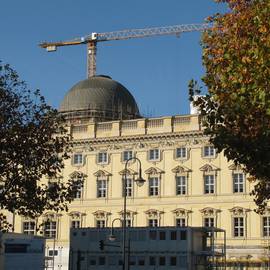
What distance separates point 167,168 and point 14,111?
2055 inches

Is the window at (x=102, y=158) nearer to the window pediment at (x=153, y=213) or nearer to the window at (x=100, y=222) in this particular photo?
the window at (x=100, y=222)

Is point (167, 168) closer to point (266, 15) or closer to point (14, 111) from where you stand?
point (14, 111)

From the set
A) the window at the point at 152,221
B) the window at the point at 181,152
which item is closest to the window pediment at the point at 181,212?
the window at the point at 152,221

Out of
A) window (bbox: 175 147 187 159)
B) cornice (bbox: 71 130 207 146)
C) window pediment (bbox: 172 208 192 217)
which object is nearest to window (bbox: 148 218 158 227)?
window pediment (bbox: 172 208 192 217)

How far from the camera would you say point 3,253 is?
208ft

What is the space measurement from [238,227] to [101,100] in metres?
30.7

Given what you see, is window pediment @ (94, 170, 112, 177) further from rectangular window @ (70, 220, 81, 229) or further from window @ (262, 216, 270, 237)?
window @ (262, 216, 270, 237)

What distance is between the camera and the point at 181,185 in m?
85.5

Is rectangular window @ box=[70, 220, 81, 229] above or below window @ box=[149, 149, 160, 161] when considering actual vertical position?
below

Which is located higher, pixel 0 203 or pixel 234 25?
pixel 234 25

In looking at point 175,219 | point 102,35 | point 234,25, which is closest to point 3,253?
point 175,219

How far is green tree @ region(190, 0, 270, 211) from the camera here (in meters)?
25.9

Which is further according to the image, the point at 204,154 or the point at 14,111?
the point at 204,154

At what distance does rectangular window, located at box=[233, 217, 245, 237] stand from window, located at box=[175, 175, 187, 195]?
284 inches
